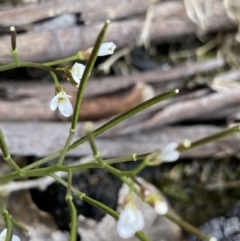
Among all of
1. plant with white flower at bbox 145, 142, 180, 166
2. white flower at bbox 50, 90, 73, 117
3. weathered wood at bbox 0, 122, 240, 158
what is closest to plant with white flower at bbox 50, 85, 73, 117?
white flower at bbox 50, 90, 73, 117

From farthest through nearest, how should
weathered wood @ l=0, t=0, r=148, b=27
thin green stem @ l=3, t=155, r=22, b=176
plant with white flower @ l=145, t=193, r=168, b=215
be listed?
1. weathered wood @ l=0, t=0, r=148, b=27
2. thin green stem @ l=3, t=155, r=22, b=176
3. plant with white flower @ l=145, t=193, r=168, b=215

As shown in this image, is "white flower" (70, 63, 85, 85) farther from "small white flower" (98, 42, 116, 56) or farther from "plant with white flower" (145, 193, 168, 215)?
"plant with white flower" (145, 193, 168, 215)

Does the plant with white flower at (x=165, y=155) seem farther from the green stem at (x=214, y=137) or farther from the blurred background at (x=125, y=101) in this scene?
the blurred background at (x=125, y=101)

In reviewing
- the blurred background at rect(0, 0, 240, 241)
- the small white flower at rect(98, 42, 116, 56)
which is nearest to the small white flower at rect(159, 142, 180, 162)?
the small white flower at rect(98, 42, 116, 56)

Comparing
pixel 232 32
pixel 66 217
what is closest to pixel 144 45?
pixel 232 32

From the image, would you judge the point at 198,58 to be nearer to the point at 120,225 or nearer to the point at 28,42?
the point at 28,42

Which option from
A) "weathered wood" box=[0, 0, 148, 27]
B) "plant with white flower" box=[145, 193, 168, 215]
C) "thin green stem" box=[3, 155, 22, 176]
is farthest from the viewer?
"weathered wood" box=[0, 0, 148, 27]

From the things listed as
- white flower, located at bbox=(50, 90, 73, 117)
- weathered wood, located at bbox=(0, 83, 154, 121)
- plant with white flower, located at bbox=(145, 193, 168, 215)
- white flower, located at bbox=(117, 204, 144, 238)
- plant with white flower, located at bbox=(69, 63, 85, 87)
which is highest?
plant with white flower, located at bbox=(69, 63, 85, 87)

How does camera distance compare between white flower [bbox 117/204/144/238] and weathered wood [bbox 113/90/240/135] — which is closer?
white flower [bbox 117/204/144/238]

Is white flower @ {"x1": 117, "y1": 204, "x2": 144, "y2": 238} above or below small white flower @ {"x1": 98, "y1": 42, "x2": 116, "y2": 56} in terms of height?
below
